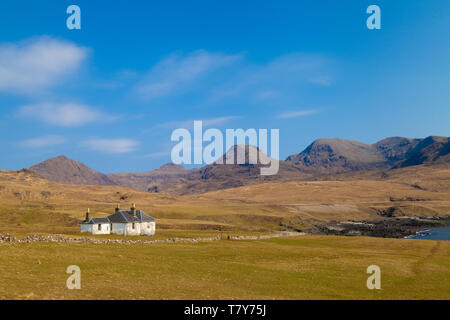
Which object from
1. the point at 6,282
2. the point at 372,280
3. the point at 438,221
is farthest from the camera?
the point at 438,221

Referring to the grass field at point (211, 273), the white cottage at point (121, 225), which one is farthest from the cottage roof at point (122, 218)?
the grass field at point (211, 273)

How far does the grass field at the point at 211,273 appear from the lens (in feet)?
87.1

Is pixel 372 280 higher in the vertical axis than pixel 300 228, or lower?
higher

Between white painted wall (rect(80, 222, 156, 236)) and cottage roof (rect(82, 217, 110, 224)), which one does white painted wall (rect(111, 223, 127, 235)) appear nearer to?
white painted wall (rect(80, 222, 156, 236))

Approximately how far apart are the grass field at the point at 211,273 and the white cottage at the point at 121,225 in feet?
81.9

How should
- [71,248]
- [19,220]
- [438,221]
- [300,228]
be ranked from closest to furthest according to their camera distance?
[71,248], [19,220], [300,228], [438,221]

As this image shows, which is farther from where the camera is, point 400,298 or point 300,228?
point 300,228

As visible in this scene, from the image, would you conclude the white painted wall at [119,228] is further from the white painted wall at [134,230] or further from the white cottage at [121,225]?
the white painted wall at [134,230]

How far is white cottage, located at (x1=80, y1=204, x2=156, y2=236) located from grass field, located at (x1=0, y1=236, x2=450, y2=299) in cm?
2496

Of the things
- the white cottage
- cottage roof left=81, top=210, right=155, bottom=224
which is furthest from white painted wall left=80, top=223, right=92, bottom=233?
cottage roof left=81, top=210, right=155, bottom=224

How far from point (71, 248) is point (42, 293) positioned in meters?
26.0
